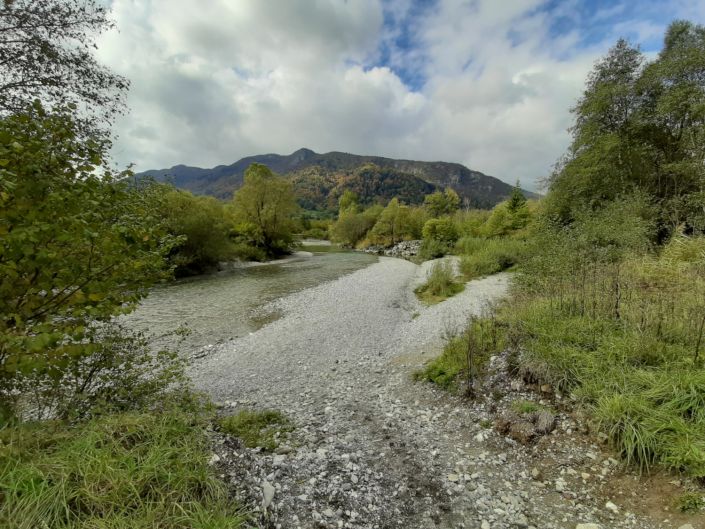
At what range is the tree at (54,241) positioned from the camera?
8.79 feet

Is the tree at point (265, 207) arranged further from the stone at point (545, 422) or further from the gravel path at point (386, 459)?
the stone at point (545, 422)

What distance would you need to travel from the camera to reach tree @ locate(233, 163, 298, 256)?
1522 inches

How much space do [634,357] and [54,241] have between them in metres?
8.49

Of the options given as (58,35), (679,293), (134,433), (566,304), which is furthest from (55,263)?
A: (679,293)

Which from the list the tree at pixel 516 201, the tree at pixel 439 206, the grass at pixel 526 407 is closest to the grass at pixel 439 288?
the grass at pixel 526 407

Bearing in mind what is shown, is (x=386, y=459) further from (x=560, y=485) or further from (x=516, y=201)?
(x=516, y=201)

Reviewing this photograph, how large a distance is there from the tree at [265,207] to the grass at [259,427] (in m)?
34.6

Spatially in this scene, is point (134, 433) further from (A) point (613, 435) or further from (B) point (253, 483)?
(A) point (613, 435)

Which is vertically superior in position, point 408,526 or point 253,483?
point 253,483

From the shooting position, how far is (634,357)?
5301 millimetres

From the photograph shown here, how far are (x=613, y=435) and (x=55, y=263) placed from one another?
712cm

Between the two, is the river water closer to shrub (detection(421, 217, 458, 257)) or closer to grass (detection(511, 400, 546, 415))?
grass (detection(511, 400, 546, 415))

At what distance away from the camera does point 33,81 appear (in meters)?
7.62

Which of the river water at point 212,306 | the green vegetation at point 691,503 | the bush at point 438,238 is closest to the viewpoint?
the green vegetation at point 691,503
